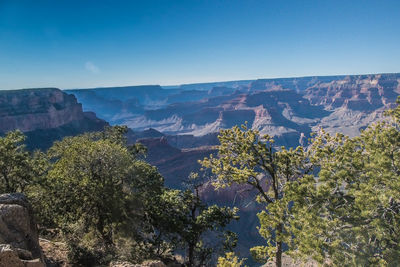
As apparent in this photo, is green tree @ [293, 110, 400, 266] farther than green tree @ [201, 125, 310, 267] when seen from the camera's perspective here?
No

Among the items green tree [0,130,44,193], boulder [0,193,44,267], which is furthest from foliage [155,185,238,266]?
green tree [0,130,44,193]

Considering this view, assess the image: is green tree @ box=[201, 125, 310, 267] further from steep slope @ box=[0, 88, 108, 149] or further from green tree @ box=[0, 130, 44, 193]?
steep slope @ box=[0, 88, 108, 149]

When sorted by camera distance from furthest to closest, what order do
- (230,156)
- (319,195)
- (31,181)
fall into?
(31,181) → (230,156) → (319,195)

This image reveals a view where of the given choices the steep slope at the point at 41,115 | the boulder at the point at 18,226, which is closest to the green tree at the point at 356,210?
the boulder at the point at 18,226

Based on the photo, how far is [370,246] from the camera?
1023 centimetres

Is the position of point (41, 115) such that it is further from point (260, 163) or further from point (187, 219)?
point (260, 163)

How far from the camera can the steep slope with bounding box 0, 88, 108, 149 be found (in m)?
120

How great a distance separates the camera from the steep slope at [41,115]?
120 meters

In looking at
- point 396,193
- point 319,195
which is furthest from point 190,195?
point 396,193

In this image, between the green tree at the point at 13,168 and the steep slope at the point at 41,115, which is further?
the steep slope at the point at 41,115

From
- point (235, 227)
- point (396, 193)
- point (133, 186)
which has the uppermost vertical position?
point (396, 193)

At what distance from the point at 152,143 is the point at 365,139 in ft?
394

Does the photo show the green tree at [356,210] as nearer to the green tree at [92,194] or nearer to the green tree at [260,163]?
the green tree at [260,163]

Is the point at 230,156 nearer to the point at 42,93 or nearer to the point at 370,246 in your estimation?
the point at 370,246
